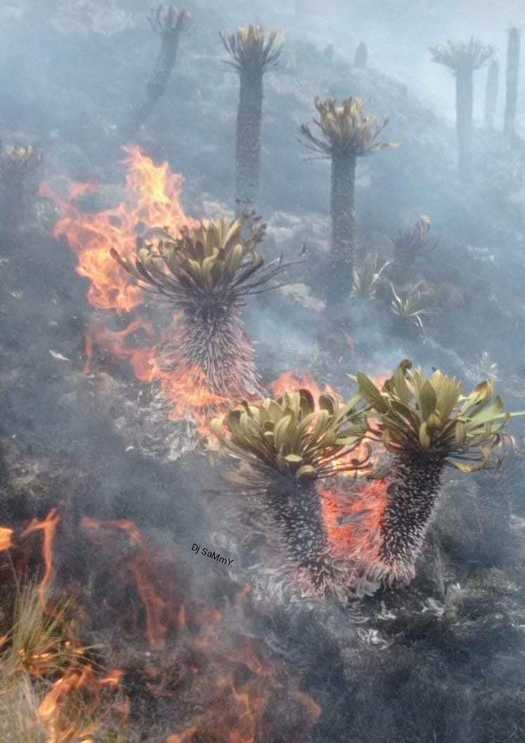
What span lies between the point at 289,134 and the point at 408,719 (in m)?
19.1

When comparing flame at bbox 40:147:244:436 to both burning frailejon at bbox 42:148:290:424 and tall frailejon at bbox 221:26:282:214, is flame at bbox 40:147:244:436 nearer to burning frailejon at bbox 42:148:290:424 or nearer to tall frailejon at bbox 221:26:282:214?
burning frailejon at bbox 42:148:290:424

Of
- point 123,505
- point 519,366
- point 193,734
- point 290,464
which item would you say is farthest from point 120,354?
point 519,366

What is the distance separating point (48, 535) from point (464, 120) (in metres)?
23.4

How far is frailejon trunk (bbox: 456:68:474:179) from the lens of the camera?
2106 centimetres

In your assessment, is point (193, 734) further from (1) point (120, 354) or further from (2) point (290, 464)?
(1) point (120, 354)

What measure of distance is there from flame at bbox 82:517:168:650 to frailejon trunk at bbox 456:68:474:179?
20864 mm

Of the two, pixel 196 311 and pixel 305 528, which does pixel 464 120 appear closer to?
pixel 196 311

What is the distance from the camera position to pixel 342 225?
10.8 meters

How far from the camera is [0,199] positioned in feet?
36.7

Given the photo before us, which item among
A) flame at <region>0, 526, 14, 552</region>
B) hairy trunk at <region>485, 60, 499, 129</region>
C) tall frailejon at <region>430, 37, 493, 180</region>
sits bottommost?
flame at <region>0, 526, 14, 552</region>

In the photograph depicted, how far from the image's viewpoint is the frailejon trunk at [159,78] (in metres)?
15.8

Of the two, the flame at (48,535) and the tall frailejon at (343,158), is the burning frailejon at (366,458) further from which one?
the tall frailejon at (343,158)

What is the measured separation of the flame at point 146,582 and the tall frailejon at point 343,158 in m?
7.60

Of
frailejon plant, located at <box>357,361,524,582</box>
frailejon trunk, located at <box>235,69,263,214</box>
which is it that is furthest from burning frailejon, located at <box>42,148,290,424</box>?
frailejon trunk, located at <box>235,69,263,214</box>
